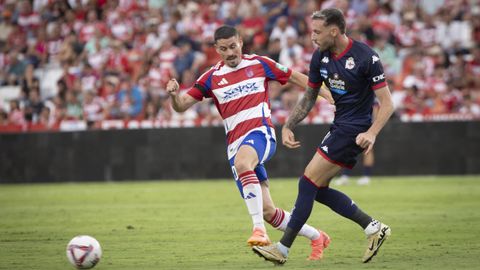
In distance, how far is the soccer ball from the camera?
863cm

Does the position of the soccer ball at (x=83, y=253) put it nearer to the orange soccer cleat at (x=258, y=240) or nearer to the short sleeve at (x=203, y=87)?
the orange soccer cleat at (x=258, y=240)

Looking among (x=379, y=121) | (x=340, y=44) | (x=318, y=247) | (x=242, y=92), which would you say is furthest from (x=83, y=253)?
(x=340, y=44)

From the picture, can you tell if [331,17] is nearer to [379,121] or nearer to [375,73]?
[375,73]

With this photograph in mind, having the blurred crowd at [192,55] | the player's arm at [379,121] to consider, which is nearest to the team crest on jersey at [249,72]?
the player's arm at [379,121]

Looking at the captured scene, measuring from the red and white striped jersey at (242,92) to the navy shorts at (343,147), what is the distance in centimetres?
117

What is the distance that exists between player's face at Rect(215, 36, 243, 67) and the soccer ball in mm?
2533

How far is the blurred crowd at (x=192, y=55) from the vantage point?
23469 mm

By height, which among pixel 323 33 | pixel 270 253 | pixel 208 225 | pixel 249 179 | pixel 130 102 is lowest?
pixel 130 102

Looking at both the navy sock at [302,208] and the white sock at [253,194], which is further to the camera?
the white sock at [253,194]

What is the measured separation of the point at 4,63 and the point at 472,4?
46.1ft

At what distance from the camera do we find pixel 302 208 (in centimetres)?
889

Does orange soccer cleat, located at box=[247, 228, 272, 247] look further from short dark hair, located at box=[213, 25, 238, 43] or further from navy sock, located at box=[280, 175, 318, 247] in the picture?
short dark hair, located at box=[213, 25, 238, 43]

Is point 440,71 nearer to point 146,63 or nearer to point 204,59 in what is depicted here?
point 204,59

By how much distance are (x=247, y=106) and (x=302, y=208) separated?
5.00 ft
